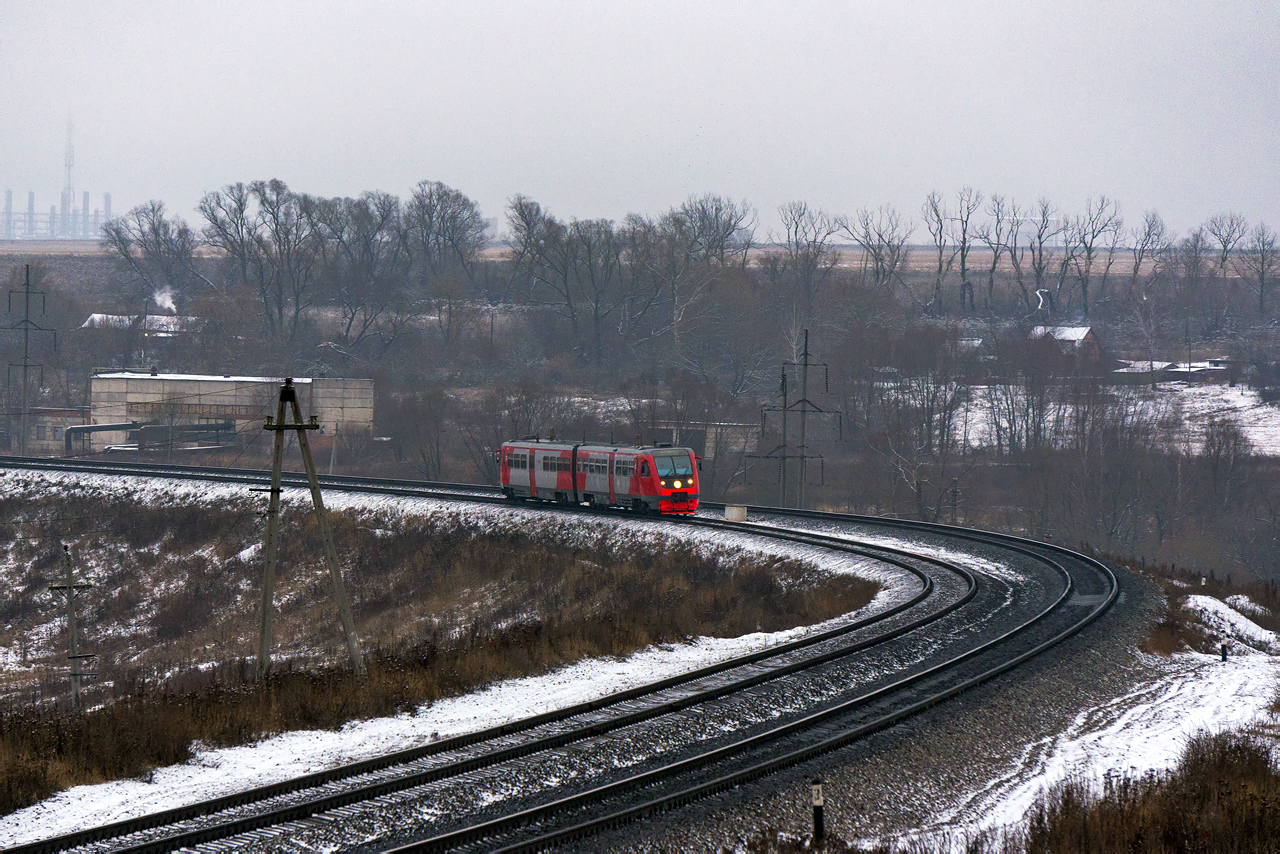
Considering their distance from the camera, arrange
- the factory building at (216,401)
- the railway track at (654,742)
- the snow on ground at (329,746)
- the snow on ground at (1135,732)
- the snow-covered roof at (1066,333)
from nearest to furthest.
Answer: the railway track at (654,742) → the snow on ground at (329,746) → the snow on ground at (1135,732) → the factory building at (216,401) → the snow-covered roof at (1066,333)

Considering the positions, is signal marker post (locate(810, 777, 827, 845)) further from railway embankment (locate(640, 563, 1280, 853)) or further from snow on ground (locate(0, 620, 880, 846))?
snow on ground (locate(0, 620, 880, 846))

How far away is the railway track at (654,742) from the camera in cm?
1281

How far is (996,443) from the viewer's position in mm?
93375

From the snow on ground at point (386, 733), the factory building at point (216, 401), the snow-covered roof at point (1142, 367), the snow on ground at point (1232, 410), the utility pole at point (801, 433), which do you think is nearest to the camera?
the snow on ground at point (386, 733)

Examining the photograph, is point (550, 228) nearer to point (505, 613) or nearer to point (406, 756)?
point (505, 613)

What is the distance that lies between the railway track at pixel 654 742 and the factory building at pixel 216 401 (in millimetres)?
68153

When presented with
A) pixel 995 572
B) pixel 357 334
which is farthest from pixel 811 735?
pixel 357 334

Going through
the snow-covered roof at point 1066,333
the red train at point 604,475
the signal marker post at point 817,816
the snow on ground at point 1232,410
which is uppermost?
the snow-covered roof at point 1066,333

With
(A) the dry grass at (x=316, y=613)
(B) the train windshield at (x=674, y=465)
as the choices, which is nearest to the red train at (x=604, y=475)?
(B) the train windshield at (x=674, y=465)

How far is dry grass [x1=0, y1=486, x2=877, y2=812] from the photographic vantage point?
639 inches

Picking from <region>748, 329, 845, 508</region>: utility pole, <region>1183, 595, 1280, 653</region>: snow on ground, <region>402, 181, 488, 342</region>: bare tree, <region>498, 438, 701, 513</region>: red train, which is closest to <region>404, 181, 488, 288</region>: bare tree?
<region>402, 181, 488, 342</region>: bare tree

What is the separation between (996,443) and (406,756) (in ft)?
277

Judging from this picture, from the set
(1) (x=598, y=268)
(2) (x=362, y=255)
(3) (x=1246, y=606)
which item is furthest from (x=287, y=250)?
(3) (x=1246, y=606)

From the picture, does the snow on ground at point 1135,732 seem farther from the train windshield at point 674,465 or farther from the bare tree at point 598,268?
the bare tree at point 598,268
